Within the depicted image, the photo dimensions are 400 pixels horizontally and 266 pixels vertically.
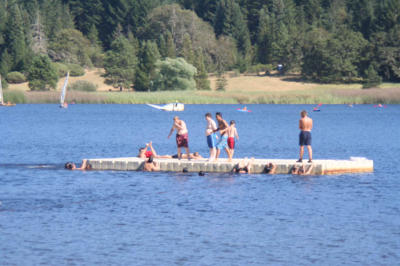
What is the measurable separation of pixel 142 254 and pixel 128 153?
961 inches

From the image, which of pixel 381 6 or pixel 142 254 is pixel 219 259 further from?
pixel 381 6

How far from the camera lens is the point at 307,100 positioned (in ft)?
328

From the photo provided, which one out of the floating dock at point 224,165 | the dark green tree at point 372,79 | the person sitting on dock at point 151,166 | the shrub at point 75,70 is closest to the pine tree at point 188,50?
the shrub at point 75,70

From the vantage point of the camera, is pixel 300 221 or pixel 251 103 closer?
pixel 300 221

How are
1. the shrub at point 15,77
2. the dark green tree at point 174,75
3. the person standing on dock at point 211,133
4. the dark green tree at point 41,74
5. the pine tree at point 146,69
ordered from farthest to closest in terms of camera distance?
1. the shrub at point 15,77
2. the dark green tree at point 41,74
3. the pine tree at point 146,69
4. the dark green tree at point 174,75
5. the person standing on dock at point 211,133

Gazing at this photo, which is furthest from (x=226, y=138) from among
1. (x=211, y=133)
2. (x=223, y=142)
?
(x=211, y=133)

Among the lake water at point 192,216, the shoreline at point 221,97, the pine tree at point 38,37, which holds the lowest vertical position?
the lake water at point 192,216

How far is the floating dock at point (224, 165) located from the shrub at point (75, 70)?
103 m

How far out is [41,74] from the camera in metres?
119

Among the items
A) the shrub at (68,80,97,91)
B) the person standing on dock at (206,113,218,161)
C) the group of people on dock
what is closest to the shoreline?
the shrub at (68,80,97,91)

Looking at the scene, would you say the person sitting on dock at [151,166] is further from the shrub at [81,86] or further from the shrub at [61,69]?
the shrub at [61,69]

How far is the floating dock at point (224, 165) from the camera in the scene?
2883 cm

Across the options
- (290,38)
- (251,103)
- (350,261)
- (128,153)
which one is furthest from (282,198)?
(290,38)

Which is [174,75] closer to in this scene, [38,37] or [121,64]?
[121,64]
